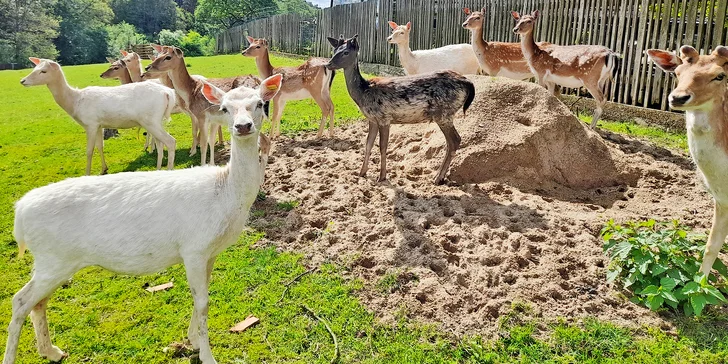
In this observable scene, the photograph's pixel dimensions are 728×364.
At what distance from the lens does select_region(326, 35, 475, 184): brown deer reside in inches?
263

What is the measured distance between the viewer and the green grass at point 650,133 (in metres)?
8.95

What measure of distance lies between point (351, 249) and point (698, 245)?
10.3 feet

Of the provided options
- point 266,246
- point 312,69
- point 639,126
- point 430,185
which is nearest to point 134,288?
point 266,246

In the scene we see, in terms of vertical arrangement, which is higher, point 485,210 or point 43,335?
point 485,210

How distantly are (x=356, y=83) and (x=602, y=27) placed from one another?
730cm

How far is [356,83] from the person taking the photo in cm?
696

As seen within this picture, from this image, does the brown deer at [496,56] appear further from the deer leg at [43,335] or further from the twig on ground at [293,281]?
the deer leg at [43,335]

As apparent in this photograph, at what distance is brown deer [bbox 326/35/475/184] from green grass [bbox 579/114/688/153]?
4.46 meters

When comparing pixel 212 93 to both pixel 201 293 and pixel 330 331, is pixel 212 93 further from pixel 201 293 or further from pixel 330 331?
pixel 330 331

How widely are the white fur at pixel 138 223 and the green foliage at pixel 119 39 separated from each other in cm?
5059

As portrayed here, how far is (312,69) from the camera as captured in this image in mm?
10352

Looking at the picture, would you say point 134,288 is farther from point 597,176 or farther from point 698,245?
point 597,176

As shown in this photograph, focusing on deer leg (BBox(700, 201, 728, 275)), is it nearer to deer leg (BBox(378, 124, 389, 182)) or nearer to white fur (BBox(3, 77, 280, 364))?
white fur (BBox(3, 77, 280, 364))

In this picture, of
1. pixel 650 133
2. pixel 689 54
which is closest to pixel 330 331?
pixel 689 54
